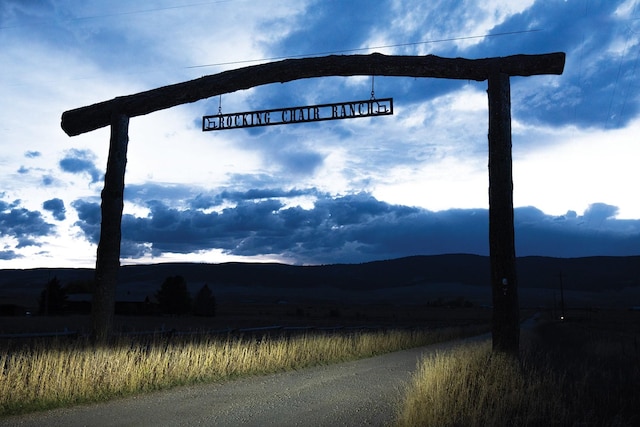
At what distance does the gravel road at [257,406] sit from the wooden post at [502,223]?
2.31 m

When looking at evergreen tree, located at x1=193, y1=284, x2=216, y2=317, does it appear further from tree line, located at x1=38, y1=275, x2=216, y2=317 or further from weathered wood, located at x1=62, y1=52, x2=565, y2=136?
weathered wood, located at x1=62, y1=52, x2=565, y2=136

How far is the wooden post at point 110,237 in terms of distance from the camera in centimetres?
1309

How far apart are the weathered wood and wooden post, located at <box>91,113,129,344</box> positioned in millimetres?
660

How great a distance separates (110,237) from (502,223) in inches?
346

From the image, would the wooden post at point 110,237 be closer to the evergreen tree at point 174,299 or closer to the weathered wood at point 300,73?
the weathered wood at point 300,73

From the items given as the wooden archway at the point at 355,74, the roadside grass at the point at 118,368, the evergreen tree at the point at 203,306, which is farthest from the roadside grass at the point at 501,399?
the evergreen tree at the point at 203,306

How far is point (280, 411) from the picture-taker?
328 inches

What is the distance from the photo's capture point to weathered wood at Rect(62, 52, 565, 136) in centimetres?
1183

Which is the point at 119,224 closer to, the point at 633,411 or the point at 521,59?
the point at 521,59

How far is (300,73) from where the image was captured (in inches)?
515

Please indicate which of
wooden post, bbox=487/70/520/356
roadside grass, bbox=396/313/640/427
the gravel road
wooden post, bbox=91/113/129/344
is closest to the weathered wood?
wooden post, bbox=487/70/520/356

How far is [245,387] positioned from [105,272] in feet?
16.2

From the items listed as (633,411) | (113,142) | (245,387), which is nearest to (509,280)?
(633,411)

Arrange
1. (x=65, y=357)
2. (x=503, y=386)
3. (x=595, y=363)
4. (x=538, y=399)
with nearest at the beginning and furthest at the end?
(x=538, y=399) < (x=503, y=386) < (x=65, y=357) < (x=595, y=363)
